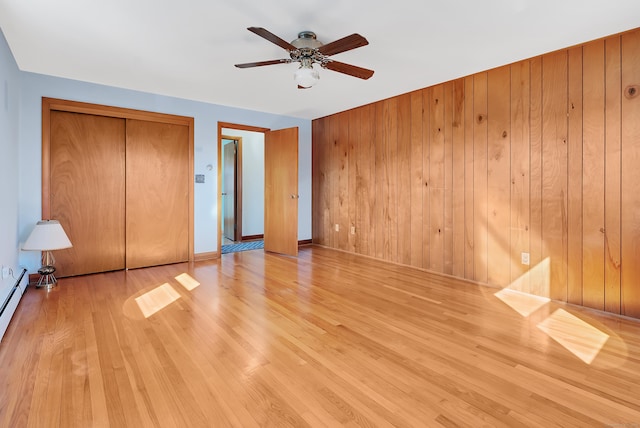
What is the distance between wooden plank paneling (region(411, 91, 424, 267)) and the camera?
425 cm

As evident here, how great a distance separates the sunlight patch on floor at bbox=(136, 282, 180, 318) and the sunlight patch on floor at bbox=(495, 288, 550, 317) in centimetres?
308

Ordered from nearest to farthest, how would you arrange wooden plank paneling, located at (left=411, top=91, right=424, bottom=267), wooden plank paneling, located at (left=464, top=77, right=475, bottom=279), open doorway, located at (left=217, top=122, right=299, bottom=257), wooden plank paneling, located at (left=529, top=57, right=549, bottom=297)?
1. wooden plank paneling, located at (left=529, top=57, right=549, bottom=297)
2. wooden plank paneling, located at (left=464, top=77, right=475, bottom=279)
3. wooden plank paneling, located at (left=411, top=91, right=424, bottom=267)
4. open doorway, located at (left=217, top=122, right=299, bottom=257)

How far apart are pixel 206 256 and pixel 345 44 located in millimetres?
3586

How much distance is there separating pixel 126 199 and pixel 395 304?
3495mm

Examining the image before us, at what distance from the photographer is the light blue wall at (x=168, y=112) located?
353 cm

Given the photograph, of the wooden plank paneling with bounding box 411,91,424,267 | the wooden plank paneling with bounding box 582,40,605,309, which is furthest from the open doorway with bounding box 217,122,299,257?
the wooden plank paneling with bounding box 582,40,605,309

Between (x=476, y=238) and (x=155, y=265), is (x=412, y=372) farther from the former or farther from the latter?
(x=155, y=265)

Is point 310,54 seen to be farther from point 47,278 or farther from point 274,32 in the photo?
point 47,278

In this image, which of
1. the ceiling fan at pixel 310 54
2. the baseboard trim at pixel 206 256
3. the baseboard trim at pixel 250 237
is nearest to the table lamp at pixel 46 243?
the baseboard trim at pixel 206 256

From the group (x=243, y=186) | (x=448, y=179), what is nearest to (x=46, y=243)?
(x=243, y=186)

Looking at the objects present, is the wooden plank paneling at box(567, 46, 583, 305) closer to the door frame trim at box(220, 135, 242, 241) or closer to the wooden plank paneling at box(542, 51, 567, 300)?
the wooden plank paneling at box(542, 51, 567, 300)

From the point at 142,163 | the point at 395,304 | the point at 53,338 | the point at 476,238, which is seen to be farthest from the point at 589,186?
the point at 142,163

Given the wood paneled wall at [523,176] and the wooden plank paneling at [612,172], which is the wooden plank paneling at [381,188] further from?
the wooden plank paneling at [612,172]

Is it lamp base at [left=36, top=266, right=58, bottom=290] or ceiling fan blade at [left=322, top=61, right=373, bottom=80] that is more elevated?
ceiling fan blade at [left=322, top=61, right=373, bottom=80]
